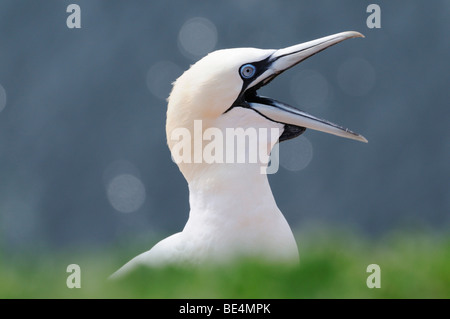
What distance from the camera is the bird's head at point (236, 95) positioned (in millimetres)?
4660

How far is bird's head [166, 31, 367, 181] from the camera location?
466 centimetres

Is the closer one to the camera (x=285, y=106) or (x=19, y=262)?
(x=19, y=262)

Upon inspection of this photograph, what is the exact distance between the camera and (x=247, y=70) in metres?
4.84

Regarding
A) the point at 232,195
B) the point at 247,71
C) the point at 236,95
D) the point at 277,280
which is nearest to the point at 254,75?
the point at 247,71

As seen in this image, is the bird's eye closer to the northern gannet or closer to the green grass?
the northern gannet

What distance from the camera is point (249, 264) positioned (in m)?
2.69

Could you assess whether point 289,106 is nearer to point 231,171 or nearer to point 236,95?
point 236,95

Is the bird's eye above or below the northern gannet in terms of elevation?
above

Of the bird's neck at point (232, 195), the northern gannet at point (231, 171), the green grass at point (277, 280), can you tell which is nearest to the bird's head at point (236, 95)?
the northern gannet at point (231, 171)

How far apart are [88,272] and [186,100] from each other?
1.76m

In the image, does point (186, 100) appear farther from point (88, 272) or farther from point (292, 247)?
point (88, 272)

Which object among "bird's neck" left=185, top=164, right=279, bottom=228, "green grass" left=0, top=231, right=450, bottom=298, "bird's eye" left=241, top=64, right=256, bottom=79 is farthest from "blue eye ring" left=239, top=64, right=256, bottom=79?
"green grass" left=0, top=231, right=450, bottom=298
